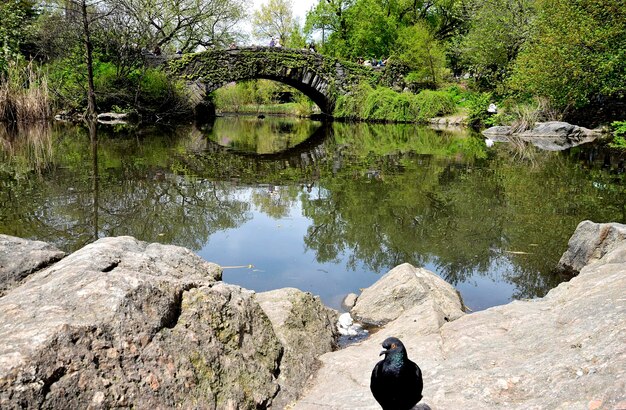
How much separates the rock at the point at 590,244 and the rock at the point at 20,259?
5134mm

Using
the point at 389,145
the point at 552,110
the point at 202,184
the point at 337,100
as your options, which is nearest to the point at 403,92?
the point at 337,100

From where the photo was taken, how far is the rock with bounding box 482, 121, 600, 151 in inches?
786

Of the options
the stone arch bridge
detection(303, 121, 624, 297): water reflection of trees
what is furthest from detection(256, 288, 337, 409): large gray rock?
the stone arch bridge

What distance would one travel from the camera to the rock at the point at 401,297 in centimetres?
473

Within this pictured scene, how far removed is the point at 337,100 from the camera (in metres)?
35.0

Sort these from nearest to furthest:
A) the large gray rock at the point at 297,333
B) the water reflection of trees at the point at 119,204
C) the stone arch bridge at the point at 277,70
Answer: the large gray rock at the point at 297,333 → the water reflection of trees at the point at 119,204 → the stone arch bridge at the point at 277,70

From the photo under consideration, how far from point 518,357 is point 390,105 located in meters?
29.8

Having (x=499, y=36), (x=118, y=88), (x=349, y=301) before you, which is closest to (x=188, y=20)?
(x=118, y=88)

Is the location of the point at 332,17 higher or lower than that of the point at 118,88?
higher

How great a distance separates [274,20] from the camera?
179ft

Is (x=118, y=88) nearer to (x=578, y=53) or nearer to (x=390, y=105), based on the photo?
(x=390, y=105)

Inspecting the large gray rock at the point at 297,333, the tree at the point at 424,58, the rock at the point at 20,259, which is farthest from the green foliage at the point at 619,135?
the rock at the point at 20,259

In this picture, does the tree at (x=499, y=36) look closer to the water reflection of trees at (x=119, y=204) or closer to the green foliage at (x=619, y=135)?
the green foliage at (x=619, y=135)

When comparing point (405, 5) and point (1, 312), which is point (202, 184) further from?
point (405, 5)
